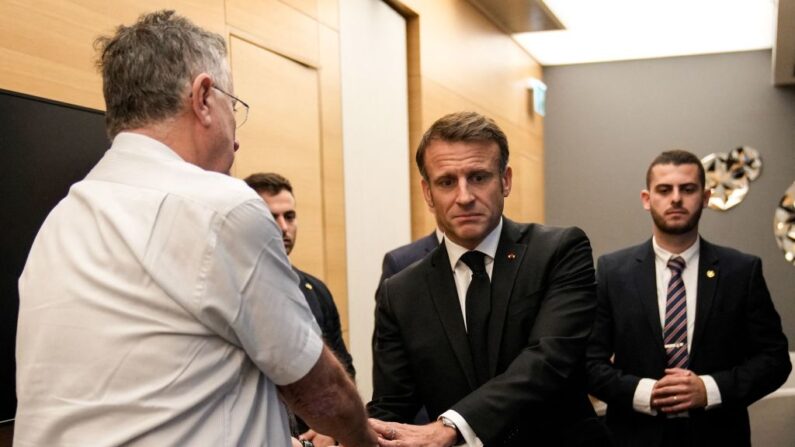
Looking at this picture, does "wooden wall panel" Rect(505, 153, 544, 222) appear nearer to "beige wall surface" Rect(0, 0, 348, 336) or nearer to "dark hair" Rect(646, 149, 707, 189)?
"beige wall surface" Rect(0, 0, 348, 336)

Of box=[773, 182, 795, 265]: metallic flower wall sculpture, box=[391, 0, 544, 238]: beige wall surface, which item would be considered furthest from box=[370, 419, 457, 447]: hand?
box=[773, 182, 795, 265]: metallic flower wall sculpture

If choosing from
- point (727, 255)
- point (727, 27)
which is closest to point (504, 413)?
point (727, 255)

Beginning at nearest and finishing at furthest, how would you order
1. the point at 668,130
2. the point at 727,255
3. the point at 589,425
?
1. the point at 589,425
2. the point at 727,255
3. the point at 668,130

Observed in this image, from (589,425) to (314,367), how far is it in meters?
0.87

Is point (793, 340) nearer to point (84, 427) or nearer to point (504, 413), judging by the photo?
point (504, 413)

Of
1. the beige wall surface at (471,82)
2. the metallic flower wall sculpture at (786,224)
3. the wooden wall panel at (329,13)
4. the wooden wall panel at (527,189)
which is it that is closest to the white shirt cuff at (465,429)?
the wooden wall panel at (329,13)

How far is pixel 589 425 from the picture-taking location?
6.52 ft

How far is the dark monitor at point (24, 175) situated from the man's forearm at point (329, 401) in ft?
3.17

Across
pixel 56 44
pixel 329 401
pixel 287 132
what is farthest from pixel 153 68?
pixel 287 132

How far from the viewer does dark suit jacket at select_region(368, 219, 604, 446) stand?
1883 millimetres

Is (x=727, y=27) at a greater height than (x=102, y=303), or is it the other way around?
(x=727, y=27)

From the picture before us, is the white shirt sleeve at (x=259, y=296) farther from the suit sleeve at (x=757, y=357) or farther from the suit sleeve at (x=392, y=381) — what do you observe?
the suit sleeve at (x=757, y=357)

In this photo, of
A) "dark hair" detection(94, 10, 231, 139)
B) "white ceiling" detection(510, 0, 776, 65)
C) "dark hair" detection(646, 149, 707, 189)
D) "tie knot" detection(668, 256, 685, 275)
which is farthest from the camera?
"white ceiling" detection(510, 0, 776, 65)

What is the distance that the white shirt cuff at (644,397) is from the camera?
10.0ft
